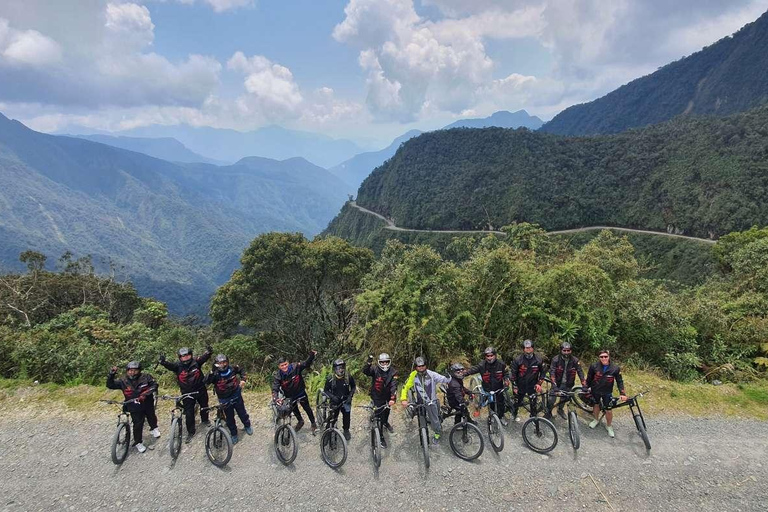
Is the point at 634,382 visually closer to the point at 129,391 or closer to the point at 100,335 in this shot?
the point at 129,391

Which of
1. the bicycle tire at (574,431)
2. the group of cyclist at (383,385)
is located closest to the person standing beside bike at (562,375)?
the group of cyclist at (383,385)

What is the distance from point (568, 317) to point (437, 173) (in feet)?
360

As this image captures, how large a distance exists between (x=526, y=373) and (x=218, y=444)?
599cm

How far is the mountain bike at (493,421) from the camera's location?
672 cm

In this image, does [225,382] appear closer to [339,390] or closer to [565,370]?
[339,390]

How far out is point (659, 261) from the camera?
59188 millimetres

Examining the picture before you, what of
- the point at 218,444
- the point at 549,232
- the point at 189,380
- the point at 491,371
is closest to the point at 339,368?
the point at 218,444

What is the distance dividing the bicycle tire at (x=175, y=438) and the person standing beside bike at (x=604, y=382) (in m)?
7.94

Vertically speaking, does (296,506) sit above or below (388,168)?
below

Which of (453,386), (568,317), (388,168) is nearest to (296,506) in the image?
(453,386)

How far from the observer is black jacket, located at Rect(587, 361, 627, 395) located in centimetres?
694

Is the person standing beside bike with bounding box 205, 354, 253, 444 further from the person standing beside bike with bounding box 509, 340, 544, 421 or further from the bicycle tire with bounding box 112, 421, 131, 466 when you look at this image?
the person standing beside bike with bounding box 509, 340, 544, 421

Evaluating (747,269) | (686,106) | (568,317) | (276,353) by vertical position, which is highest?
(686,106)

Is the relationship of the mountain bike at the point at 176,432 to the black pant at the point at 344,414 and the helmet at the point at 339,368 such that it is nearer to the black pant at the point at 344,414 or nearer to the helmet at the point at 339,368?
the black pant at the point at 344,414
